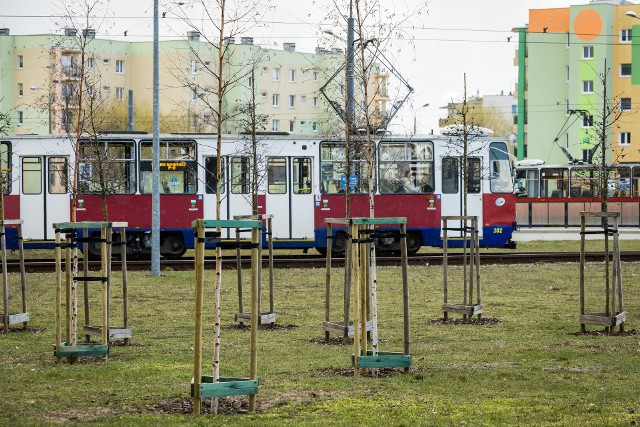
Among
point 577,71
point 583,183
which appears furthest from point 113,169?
point 577,71

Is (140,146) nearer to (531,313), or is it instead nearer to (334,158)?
(334,158)

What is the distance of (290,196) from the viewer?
105 ft

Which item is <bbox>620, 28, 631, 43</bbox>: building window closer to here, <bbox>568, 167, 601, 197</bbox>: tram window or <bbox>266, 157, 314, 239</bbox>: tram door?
<bbox>568, 167, 601, 197</bbox>: tram window

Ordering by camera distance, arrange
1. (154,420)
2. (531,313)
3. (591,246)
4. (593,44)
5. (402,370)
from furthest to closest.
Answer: (593,44), (591,246), (531,313), (402,370), (154,420)

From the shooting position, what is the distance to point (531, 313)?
1730 cm

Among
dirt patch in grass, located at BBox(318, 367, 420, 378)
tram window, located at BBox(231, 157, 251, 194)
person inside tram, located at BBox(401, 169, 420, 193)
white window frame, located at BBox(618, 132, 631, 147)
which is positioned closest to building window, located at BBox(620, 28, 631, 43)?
white window frame, located at BBox(618, 132, 631, 147)

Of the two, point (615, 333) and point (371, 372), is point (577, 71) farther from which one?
point (371, 372)

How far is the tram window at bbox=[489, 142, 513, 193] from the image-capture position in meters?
33.1

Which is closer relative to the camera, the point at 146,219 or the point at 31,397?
the point at 31,397

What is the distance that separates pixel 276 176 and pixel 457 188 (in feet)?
17.9

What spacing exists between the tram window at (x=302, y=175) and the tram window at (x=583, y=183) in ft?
79.3

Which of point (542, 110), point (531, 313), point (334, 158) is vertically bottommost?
point (531, 313)

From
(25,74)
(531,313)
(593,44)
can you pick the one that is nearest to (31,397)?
(531,313)

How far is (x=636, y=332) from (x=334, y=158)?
60.7 ft
